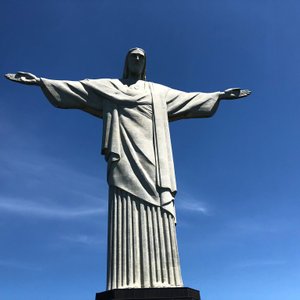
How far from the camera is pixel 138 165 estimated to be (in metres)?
9.06

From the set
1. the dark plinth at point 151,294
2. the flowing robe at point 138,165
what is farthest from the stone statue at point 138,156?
the dark plinth at point 151,294

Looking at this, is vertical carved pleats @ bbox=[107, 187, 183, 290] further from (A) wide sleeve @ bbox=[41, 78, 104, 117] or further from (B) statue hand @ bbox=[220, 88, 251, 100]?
(B) statue hand @ bbox=[220, 88, 251, 100]

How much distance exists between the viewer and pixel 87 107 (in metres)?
10.3

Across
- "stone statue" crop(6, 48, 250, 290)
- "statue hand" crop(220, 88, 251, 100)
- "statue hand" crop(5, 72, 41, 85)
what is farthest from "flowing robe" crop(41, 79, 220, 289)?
"statue hand" crop(220, 88, 251, 100)

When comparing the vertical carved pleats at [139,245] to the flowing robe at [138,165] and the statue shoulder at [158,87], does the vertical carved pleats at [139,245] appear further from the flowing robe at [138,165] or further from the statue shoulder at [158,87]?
the statue shoulder at [158,87]

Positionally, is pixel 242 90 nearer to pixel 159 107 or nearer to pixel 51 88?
pixel 159 107

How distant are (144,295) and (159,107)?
190 inches

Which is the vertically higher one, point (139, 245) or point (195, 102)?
point (195, 102)

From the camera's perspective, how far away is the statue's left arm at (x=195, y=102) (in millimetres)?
10688

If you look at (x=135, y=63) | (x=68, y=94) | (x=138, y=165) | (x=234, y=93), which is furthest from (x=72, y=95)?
(x=234, y=93)

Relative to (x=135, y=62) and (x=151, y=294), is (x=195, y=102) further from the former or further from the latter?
(x=151, y=294)

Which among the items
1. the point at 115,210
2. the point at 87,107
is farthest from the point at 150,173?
the point at 87,107

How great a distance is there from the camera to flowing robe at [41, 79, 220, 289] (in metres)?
8.10

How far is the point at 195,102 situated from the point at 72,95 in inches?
135
